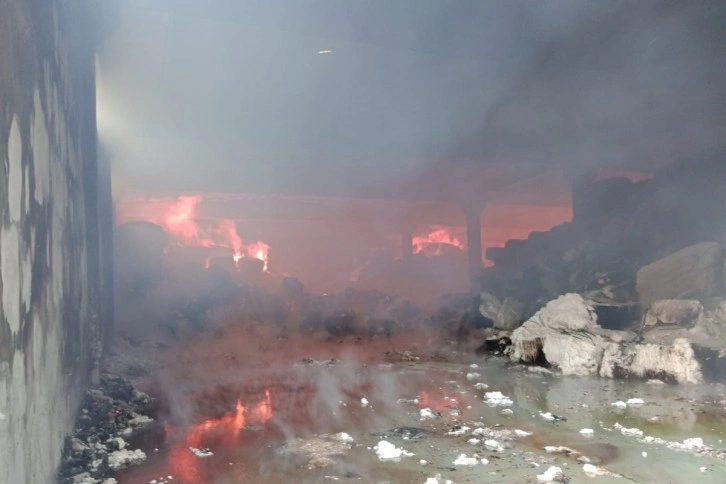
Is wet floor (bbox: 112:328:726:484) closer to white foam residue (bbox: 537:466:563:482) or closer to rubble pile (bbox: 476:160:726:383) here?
white foam residue (bbox: 537:466:563:482)

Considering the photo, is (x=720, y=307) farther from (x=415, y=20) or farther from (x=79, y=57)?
(x=79, y=57)

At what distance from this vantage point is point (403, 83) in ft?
20.5

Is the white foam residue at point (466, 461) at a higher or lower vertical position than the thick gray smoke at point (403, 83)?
lower

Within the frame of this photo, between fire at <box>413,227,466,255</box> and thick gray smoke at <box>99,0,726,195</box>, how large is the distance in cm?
772

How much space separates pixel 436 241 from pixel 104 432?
1418cm

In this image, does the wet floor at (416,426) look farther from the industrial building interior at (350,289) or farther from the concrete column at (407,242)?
the concrete column at (407,242)

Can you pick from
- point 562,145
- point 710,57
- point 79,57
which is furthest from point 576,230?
point 79,57

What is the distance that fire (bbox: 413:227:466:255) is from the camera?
16.7 meters

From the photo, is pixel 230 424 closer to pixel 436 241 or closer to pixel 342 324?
pixel 342 324

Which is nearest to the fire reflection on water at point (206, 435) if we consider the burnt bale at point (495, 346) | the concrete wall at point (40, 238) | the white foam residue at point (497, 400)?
the concrete wall at point (40, 238)

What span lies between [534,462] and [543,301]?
211 inches

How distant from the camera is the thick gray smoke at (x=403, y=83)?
4848 millimetres

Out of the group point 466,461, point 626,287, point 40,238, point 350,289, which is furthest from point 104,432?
point 350,289

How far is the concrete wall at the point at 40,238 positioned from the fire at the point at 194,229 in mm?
7977
